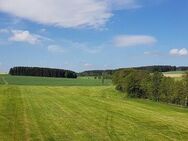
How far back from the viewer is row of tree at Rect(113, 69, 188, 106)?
6303cm

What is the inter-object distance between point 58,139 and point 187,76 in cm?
4250

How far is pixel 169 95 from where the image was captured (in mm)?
67562

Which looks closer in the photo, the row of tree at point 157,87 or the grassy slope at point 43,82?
the row of tree at point 157,87

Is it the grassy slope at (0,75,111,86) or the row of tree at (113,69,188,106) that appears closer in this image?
the row of tree at (113,69,188,106)

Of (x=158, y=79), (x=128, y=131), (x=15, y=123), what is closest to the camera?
(x=128, y=131)

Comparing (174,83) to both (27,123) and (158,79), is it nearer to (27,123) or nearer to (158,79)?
(158,79)

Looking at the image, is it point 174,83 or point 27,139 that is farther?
point 174,83

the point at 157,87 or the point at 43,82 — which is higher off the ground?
the point at 43,82

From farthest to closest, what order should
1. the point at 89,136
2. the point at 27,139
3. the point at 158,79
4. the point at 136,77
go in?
the point at 136,77
the point at 158,79
the point at 89,136
the point at 27,139

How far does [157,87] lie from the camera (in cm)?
7306

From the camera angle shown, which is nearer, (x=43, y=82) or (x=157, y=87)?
(x=157, y=87)

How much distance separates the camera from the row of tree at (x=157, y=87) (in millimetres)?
63034

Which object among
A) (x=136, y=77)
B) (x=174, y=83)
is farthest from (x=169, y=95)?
(x=136, y=77)

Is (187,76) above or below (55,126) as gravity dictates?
above
